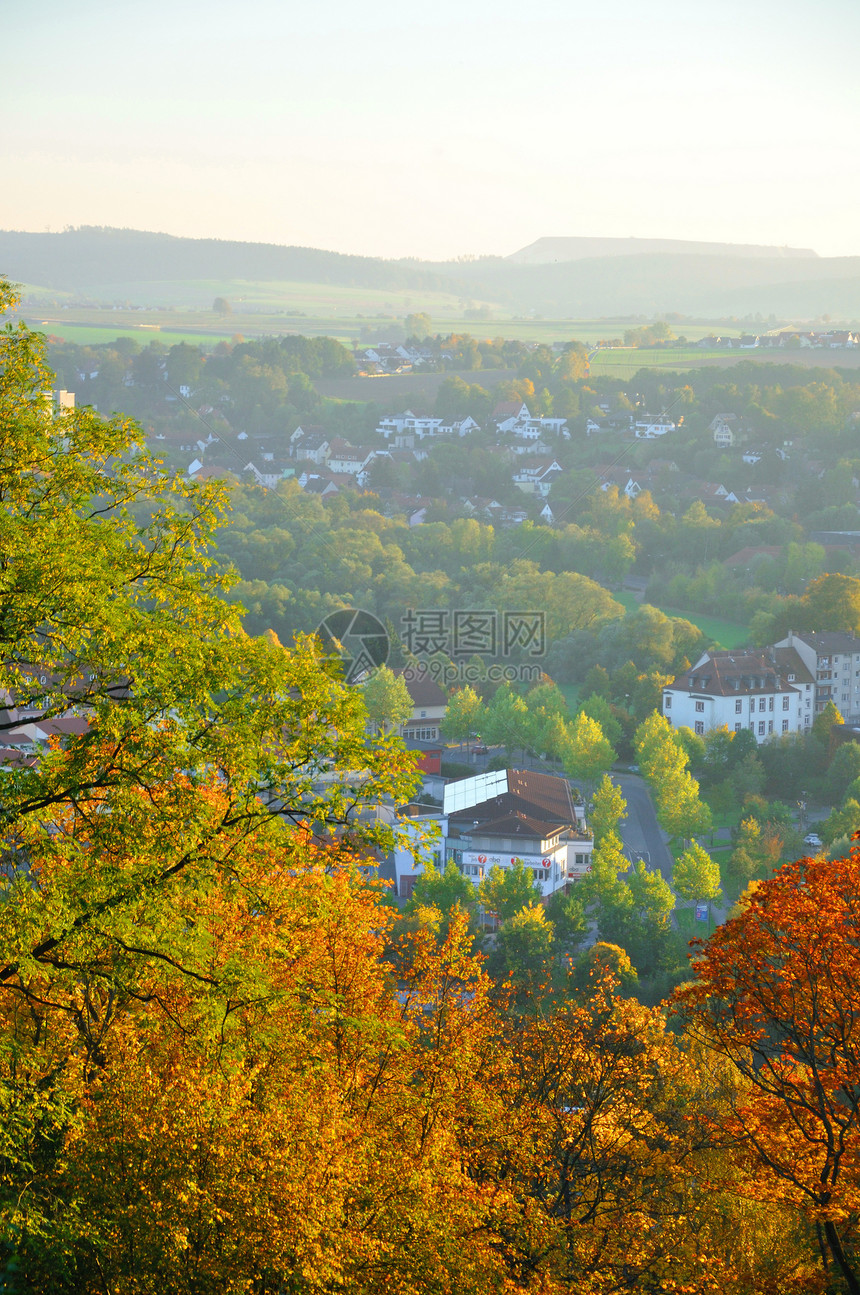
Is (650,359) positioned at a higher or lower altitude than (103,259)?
lower

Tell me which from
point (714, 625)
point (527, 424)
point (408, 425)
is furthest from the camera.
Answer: point (408, 425)

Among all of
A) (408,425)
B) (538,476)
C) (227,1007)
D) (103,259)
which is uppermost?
(103,259)

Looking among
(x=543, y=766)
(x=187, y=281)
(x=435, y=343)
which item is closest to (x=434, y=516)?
(x=543, y=766)

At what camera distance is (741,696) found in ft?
164

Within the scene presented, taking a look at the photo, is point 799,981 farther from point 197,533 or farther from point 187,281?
point 187,281

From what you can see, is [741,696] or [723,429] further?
[723,429]

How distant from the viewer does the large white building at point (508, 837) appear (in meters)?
33.8

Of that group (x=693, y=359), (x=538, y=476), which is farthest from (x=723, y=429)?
(x=693, y=359)

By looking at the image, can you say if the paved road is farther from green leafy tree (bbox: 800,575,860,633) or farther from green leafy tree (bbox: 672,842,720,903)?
green leafy tree (bbox: 800,575,860,633)

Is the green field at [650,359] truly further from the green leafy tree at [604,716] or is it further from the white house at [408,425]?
the green leafy tree at [604,716]

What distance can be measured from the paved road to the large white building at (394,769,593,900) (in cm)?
210

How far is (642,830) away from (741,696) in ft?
39.9

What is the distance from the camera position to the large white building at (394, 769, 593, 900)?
33.8 meters

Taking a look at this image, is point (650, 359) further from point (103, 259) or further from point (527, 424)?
point (103, 259)
